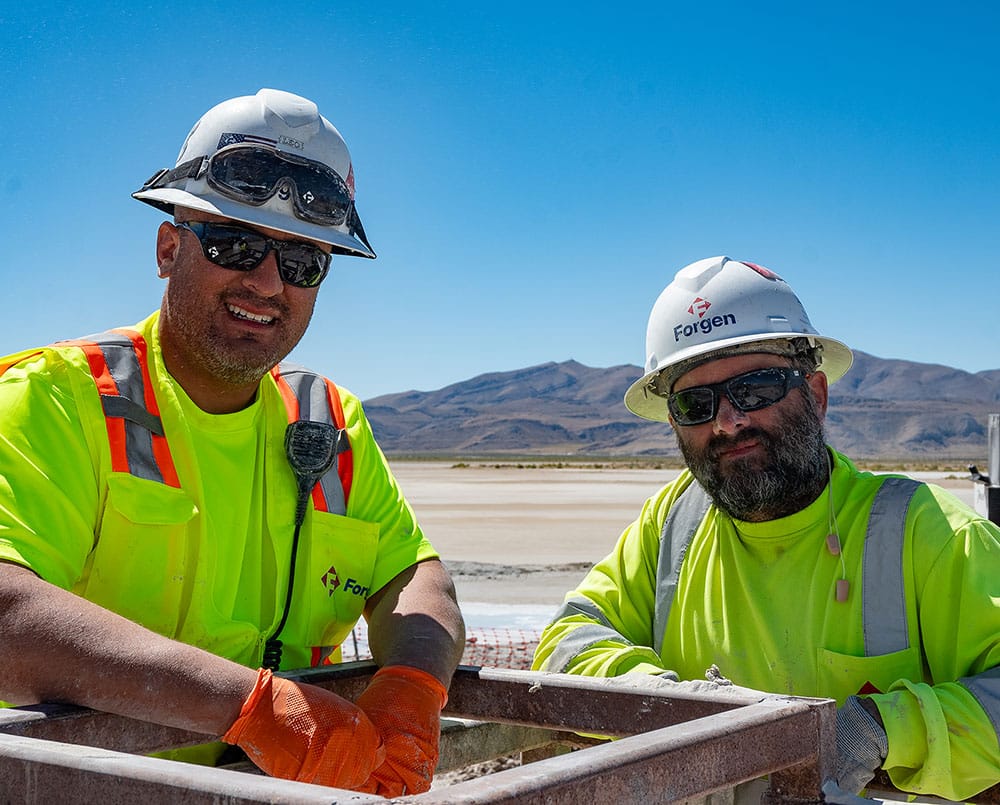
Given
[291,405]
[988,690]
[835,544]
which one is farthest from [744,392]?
[291,405]

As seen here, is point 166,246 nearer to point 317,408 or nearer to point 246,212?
point 246,212

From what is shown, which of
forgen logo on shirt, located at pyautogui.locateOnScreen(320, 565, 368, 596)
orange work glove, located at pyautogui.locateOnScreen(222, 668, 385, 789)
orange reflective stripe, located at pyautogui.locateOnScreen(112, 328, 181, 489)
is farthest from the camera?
forgen logo on shirt, located at pyautogui.locateOnScreen(320, 565, 368, 596)

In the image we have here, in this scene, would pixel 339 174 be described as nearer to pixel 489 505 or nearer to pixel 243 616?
pixel 243 616

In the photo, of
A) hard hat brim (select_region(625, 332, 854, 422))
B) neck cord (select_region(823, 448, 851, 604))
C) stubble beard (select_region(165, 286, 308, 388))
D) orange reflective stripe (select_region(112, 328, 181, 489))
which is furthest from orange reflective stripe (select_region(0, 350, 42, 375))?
neck cord (select_region(823, 448, 851, 604))

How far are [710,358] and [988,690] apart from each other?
1404 millimetres

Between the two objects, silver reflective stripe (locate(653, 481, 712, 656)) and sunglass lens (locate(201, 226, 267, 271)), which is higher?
sunglass lens (locate(201, 226, 267, 271))

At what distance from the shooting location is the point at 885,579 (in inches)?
122

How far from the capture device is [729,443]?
356 cm

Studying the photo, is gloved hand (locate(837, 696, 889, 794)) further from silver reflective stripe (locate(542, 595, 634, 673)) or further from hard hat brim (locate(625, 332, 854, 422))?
hard hat brim (locate(625, 332, 854, 422))

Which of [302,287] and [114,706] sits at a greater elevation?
[302,287]

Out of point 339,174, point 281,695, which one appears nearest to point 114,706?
point 281,695

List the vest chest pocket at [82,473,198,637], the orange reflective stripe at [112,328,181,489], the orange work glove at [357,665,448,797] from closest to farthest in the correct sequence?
1. the orange work glove at [357,665,448,797]
2. the vest chest pocket at [82,473,198,637]
3. the orange reflective stripe at [112,328,181,489]

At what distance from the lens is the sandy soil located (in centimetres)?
1424

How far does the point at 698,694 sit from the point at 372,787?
76 centimetres
